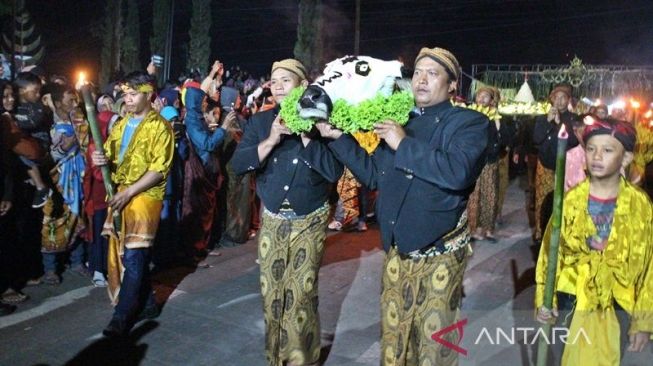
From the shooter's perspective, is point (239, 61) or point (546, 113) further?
point (239, 61)

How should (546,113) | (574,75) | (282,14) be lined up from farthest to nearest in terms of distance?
(282,14) → (574,75) → (546,113)

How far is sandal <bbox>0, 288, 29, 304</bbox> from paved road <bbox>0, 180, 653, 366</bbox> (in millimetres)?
86

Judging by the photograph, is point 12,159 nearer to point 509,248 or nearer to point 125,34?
point 509,248

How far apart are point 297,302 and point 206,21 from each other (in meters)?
34.5

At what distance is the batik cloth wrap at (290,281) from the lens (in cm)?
414

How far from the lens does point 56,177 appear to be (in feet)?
22.9

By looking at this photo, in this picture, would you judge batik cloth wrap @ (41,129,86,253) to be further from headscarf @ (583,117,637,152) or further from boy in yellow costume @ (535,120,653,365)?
headscarf @ (583,117,637,152)

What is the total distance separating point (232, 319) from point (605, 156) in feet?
11.3

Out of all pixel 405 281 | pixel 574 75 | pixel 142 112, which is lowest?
pixel 405 281

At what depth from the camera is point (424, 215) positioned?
3215mm

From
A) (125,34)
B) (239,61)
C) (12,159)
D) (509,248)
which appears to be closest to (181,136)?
(12,159)

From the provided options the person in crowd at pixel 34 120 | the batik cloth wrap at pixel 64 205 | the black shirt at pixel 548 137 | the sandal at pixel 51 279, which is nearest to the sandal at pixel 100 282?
the sandal at pixel 51 279

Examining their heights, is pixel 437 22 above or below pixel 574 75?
above

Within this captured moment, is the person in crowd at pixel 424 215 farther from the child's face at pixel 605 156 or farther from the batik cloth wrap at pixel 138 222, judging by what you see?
the batik cloth wrap at pixel 138 222
